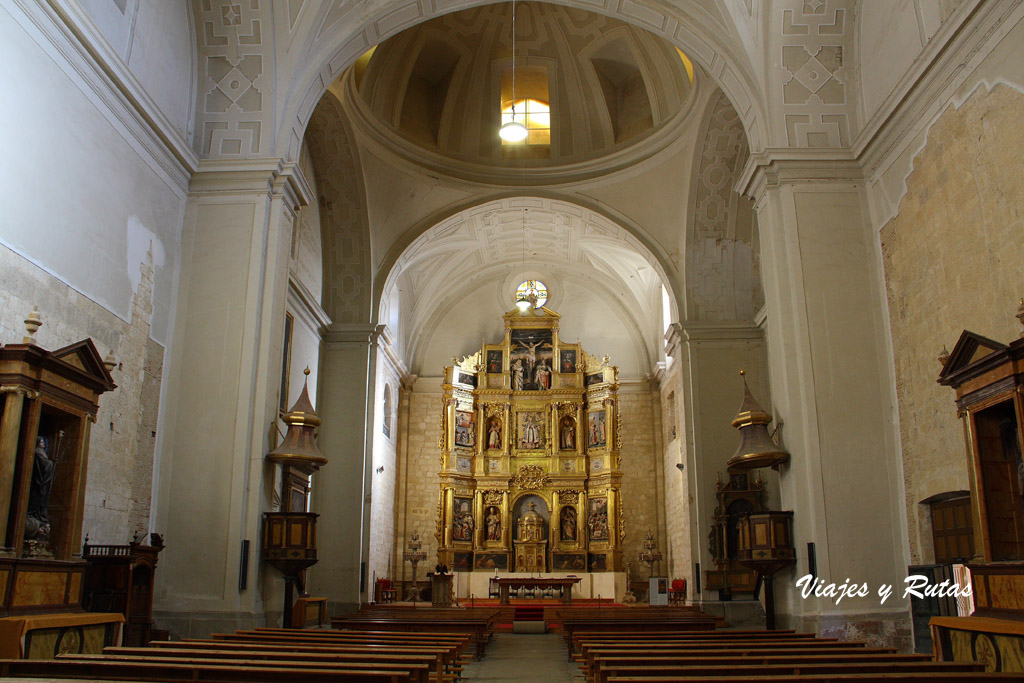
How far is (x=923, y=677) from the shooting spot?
4023 mm

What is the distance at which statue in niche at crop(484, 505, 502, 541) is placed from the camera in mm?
23578

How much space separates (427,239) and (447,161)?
1766mm

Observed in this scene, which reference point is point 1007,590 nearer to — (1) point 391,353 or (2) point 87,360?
(2) point 87,360

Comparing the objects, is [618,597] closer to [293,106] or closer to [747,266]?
[747,266]

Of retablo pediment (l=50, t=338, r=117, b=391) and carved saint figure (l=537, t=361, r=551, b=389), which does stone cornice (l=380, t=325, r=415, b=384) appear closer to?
carved saint figure (l=537, t=361, r=551, b=389)

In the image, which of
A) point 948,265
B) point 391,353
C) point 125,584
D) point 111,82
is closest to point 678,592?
point 391,353

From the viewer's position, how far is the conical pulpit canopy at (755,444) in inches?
410

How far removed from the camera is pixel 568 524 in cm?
2370

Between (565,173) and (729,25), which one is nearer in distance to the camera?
(729,25)

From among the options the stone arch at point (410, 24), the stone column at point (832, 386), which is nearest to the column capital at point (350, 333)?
the stone arch at point (410, 24)

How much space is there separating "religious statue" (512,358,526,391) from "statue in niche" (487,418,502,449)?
1135 millimetres

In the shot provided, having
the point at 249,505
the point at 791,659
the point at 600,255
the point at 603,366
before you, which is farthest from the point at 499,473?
the point at 791,659

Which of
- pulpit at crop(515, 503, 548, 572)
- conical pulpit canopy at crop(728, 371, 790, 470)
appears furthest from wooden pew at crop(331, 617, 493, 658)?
pulpit at crop(515, 503, 548, 572)

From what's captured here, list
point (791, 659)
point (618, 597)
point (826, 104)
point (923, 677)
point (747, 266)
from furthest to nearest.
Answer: point (618, 597), point (747, 266), point (826, 104), point (791, 659), point (923, 677)
